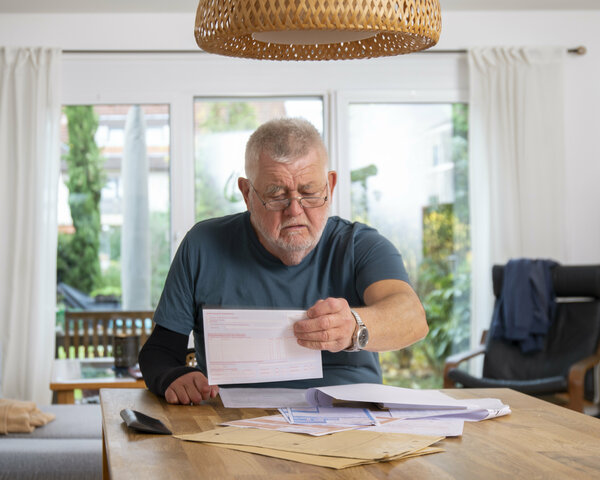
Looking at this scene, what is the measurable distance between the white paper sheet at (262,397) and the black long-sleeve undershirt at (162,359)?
103 millimetres

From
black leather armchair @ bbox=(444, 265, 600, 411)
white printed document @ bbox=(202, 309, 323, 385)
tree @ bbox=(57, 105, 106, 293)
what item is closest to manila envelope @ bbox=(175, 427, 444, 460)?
white printed document @ bbox=(202, 309, 323, 385)

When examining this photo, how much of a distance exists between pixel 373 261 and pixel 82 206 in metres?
3.58

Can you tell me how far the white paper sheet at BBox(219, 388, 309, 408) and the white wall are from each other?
349 centimetres

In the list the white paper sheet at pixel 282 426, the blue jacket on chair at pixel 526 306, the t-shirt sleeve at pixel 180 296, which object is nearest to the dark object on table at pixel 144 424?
the white paper sheet at pixel 282 426

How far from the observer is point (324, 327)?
137 cm

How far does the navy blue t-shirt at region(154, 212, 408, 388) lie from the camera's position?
5.94ft

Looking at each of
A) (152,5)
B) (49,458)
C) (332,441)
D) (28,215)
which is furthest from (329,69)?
(332,441)

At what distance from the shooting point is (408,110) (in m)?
5.24

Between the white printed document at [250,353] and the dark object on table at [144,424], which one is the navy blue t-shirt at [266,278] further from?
the dark object on table at [144,424]

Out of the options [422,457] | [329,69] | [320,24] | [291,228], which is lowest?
[422,457]

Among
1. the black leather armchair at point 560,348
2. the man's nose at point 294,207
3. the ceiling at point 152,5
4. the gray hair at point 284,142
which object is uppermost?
the ceiling at point 152,5

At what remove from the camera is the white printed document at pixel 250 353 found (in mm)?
1419

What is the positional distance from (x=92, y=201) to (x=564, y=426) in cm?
416

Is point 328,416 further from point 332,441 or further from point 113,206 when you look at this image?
point 113,206
